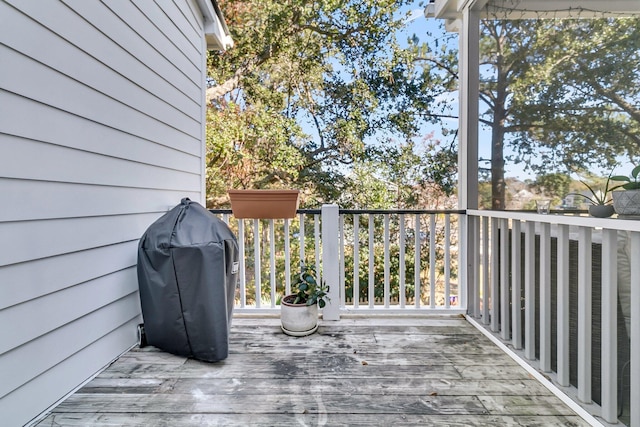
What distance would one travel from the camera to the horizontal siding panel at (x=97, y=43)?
56.6 inches

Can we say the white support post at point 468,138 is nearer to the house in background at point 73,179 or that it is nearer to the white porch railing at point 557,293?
the white porch railing at point 557,293

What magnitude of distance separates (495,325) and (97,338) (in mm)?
2530

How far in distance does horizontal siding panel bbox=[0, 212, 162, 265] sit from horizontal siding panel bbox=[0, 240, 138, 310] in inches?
1.2

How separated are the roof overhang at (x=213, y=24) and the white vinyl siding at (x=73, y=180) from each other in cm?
75

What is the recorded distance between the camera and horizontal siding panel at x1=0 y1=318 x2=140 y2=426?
52.2 inches

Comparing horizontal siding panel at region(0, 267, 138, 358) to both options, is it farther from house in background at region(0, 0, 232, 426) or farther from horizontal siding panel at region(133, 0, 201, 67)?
horizontal siding panel at region(133, 0, 201, 67)

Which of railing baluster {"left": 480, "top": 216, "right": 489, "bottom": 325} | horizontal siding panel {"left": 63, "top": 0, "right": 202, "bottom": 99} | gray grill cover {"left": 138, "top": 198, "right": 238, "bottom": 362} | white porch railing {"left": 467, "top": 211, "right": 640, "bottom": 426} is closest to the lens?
white porch railing {"left": 467, "top": 211, "right": 640, "bottom": 426}

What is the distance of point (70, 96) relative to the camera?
5.22 ft

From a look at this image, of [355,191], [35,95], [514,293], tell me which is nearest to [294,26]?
[355,191]

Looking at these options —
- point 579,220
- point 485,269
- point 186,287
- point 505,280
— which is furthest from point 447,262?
point 186,287

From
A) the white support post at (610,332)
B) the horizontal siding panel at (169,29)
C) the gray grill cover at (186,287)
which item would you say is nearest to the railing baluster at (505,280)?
the white support post at (610,332)

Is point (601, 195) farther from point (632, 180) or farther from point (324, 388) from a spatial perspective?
point (324, 388)

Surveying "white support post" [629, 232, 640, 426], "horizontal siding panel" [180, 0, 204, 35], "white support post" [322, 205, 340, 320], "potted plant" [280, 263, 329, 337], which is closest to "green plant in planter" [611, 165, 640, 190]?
"white support post" [629, 232, 640, 426]

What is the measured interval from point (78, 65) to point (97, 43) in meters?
0.23
